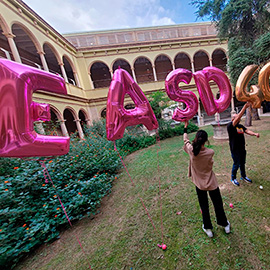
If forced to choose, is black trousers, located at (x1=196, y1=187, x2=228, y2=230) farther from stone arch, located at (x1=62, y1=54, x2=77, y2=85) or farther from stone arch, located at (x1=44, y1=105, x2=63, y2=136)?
stone arch, located at (x1=62, y1=54, x2=77, y2=85)

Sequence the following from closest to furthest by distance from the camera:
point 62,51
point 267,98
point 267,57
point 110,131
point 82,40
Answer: point 110,131, point 267,98, point 267,57, point 62,51, point 82,40

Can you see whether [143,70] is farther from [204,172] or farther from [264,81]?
[204,172]

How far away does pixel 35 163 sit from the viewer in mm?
2656

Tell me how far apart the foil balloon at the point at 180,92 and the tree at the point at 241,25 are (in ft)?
25.5

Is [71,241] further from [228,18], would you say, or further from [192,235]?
[228,18]

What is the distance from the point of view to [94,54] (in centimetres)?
1041

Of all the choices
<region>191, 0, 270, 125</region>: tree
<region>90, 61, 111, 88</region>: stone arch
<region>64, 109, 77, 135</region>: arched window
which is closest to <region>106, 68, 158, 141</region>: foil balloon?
<region>191, 0, 270, 125</region>: tree

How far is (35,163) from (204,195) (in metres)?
3.39

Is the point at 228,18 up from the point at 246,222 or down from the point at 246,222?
up

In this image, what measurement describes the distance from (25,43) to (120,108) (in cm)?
1155

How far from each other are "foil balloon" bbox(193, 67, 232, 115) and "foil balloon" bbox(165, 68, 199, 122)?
15 cm

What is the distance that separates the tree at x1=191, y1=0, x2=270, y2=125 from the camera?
244 inches

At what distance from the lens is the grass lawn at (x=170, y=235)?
1531mm

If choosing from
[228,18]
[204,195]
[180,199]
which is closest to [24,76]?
[204,195]
